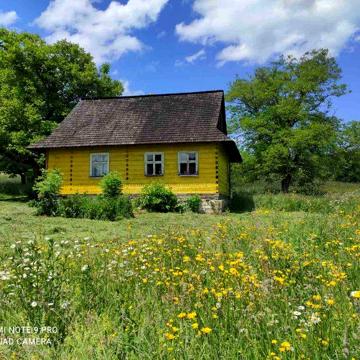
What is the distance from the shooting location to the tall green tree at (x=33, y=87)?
28.9 m

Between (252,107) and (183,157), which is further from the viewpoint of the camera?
(252,107)

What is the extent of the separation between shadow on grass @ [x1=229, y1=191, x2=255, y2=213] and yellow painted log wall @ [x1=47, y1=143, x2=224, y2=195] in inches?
102

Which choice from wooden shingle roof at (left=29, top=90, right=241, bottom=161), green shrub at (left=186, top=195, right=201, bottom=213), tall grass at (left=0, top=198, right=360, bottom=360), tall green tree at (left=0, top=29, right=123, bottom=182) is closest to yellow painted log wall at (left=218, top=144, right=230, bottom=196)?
wooden shingle roof at (left=29, top=90, right=241, bottom=161)

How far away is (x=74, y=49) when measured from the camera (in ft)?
106

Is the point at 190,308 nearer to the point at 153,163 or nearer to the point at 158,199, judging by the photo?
the point at 158,199

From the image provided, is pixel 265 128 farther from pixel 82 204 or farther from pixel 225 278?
pixel 225 278

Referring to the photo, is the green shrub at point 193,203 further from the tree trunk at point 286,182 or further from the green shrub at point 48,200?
the tree trunk at point 286,182

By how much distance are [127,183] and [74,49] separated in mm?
15253

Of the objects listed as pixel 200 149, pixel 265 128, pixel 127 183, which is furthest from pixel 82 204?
pixel 265 128

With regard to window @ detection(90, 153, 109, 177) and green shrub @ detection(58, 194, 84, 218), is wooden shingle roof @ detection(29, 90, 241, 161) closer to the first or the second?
window @ detection(90, 153, 109, 177)

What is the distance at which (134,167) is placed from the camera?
2294cm

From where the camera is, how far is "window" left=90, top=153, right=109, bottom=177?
2339cm

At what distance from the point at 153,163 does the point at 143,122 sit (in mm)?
2784

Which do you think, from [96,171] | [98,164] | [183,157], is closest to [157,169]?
[183,157]
